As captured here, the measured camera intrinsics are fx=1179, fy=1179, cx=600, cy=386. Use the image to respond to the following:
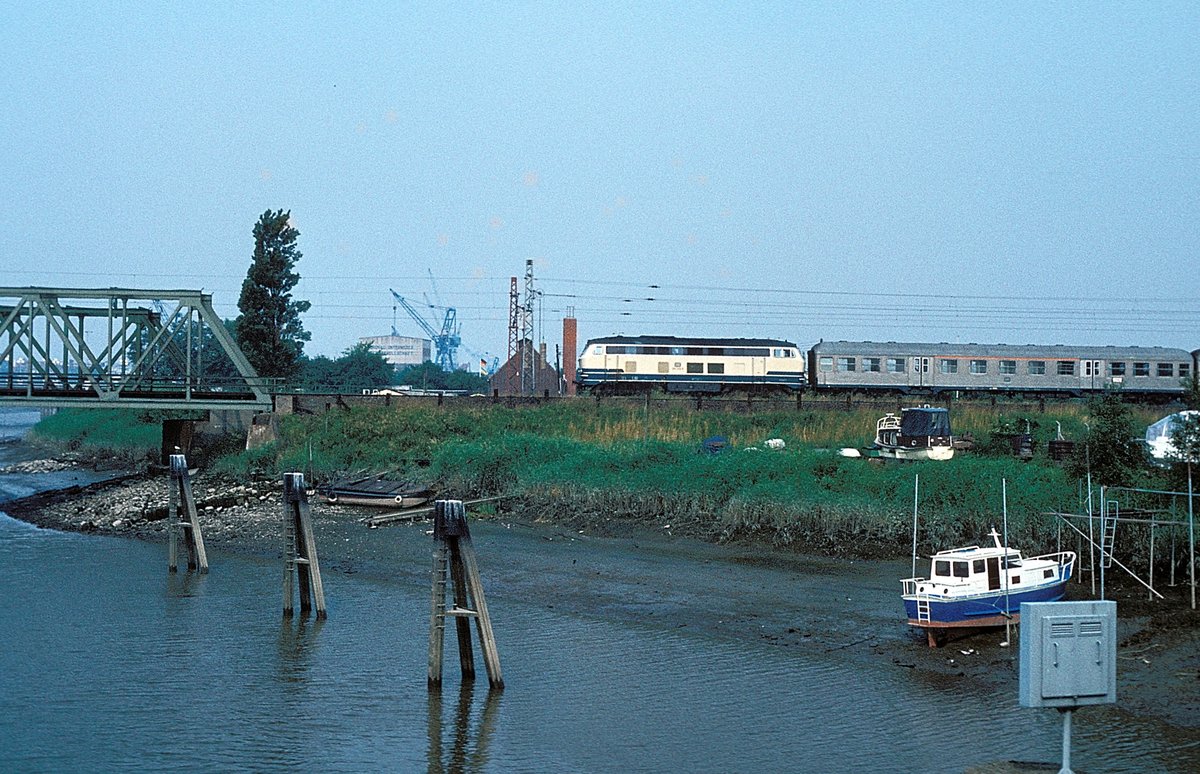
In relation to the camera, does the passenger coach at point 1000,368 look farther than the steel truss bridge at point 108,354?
Yes

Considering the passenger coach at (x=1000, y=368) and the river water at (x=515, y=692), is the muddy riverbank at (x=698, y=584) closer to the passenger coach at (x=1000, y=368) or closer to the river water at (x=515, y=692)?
the river water at (x=515, y=692)

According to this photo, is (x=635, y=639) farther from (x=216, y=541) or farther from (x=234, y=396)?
(x=234, y=396)

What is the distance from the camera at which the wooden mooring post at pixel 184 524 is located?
29172 mm

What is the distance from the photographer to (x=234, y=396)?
5172 cm

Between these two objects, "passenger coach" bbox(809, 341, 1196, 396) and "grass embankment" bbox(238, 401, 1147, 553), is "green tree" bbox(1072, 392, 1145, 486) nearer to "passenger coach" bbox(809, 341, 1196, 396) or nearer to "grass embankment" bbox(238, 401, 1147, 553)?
"grass embankment" bbox(238, 401, 1147, 553)

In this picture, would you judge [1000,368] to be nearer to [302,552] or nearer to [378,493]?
[378,493]

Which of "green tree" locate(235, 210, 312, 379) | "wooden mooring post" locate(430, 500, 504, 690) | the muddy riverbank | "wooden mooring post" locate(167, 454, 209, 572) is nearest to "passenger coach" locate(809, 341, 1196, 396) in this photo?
"green tree" locate(235, 210, 312, 379)

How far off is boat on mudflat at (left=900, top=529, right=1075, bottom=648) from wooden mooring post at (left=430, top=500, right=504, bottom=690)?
6.98 m

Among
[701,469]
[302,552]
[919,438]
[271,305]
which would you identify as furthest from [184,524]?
[271,305]

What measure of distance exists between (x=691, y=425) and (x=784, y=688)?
2991 cm

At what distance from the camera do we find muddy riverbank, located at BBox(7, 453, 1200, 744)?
17.9 m

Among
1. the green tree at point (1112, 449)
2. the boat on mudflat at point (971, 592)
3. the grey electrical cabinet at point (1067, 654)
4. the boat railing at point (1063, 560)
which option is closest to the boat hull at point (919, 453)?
the green tree at point (1112, 449)

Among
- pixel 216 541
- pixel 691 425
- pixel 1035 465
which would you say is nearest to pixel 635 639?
pixel 1035 465

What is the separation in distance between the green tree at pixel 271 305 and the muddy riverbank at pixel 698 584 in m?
24.3
